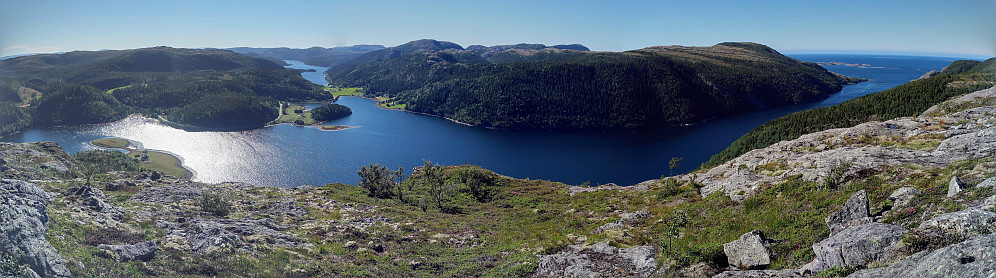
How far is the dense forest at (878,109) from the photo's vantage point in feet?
198

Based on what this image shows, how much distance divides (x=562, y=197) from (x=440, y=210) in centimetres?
1776

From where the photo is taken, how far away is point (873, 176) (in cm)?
2145

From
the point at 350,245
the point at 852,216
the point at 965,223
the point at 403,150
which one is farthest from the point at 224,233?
the point at 403,150

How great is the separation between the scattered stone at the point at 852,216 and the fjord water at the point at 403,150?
99479 mm

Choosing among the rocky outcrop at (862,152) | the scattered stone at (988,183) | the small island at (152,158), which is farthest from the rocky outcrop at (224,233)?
the small island at (152,158)

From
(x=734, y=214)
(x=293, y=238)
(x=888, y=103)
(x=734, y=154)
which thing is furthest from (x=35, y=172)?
(x=888, y=103)

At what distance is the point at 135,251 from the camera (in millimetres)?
18312

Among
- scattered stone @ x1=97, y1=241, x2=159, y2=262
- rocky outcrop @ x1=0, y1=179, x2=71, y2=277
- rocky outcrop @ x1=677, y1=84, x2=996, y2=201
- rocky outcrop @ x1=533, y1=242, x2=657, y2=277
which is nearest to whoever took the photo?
rocky outcrop @ x1=0, y1=179, x2=71, y2=277

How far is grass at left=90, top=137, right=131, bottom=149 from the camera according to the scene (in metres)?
147

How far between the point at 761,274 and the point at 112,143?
21775 cm

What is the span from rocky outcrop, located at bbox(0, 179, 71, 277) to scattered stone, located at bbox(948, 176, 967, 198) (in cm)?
3600

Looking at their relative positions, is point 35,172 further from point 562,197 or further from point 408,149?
point 408,149

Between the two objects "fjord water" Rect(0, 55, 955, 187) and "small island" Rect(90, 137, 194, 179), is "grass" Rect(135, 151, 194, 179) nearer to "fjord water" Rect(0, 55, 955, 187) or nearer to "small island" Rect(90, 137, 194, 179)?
"small island" Rect(90, 137, 194, 179)

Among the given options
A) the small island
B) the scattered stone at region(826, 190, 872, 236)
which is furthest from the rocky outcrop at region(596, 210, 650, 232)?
the small island
